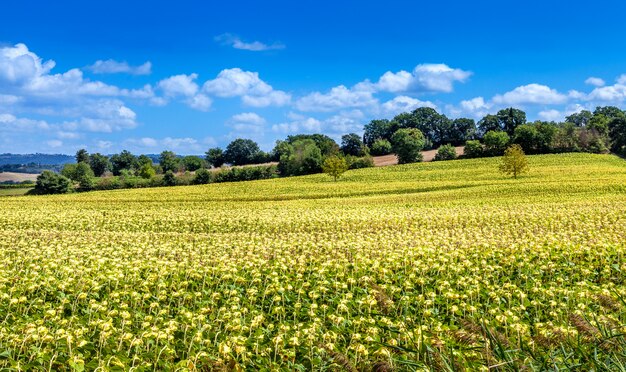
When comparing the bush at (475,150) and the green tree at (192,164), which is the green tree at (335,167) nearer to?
the bush at (475,150)

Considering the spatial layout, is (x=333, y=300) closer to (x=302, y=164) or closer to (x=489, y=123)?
(x=302, y=164)

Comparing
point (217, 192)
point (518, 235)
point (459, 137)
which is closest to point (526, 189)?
point (518, 235)

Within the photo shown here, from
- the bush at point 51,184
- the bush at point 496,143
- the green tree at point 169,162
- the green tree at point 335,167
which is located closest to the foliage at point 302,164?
the green tree at point 335,167

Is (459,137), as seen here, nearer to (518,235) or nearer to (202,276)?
(518,235)

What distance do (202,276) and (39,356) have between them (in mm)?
7126

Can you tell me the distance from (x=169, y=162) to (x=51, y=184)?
7365 cm

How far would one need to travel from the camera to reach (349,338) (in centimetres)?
1030

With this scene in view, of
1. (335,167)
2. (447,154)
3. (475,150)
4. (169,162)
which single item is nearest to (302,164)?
(335,167)

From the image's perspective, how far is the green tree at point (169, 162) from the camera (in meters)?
165

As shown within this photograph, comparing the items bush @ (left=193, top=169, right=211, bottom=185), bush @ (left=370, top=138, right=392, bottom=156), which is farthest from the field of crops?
bush @ (left=370, top=138, right=392, bottom=156)

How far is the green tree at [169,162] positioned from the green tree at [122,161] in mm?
12687

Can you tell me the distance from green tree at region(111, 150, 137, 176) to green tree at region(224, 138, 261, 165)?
35.8 m

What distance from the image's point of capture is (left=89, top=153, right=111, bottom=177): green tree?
190750mm

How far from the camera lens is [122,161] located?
614 ft
